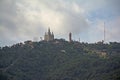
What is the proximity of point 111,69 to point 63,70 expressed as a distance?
2657 centimetres

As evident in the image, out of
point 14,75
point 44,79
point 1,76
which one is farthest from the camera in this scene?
point 44,79

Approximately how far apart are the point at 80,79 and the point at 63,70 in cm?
1773

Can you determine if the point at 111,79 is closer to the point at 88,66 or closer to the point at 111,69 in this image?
the point at 111,69

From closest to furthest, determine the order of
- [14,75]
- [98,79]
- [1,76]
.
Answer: [1,76]
[98,79]
[14,75]

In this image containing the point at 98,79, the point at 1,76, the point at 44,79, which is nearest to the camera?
the point at 1,76

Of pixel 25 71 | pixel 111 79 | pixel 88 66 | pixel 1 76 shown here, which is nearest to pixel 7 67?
pixel 25 71

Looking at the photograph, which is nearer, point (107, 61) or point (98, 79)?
point (98, 79)

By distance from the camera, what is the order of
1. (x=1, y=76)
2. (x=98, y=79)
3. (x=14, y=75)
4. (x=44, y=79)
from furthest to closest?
(x=44, y=79)
(x=14, y=75)
(x=98, y=79)
(x=1, y=76)

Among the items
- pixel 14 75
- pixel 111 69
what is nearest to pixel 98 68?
pixel 111 69

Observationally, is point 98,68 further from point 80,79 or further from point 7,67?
point 7,67

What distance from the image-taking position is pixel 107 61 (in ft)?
649

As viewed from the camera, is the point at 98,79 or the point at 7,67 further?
the point at 7,67

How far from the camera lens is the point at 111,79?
14500 centimetres

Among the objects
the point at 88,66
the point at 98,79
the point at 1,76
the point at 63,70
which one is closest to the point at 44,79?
the point at 63,70
